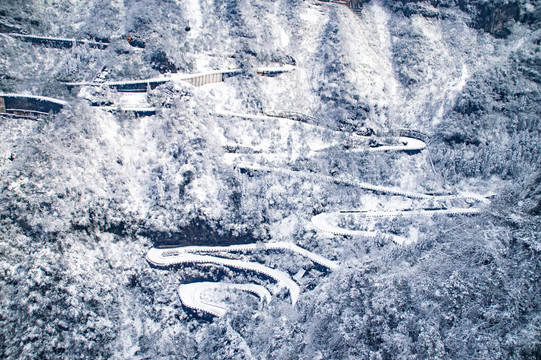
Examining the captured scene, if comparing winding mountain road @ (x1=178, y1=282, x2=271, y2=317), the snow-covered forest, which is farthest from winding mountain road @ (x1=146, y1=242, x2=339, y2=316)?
the snow-covered forest

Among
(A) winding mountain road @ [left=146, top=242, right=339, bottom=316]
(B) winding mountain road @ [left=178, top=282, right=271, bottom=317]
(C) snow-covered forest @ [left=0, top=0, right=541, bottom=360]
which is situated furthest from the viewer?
(A) winding mountain road @ [left=146, top=242, right=339, bottom=316]

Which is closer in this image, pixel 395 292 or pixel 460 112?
pixel 395 292

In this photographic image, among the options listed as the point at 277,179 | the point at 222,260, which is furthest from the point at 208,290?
the point at 277,179

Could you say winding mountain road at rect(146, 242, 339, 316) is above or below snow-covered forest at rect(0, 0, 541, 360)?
below

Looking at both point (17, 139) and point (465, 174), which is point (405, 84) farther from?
point (17, 139)

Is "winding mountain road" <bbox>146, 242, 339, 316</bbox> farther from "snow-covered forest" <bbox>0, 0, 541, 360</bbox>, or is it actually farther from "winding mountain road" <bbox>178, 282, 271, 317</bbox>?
"snow-covered forest" <bbox>0, 0, 541, 360</bbox>

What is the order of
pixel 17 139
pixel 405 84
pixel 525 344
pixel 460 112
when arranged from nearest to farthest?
pixel 525 344 < pixel 17 139 < pixel 460 112 < pixel 405 84

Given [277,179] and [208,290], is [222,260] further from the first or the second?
[277,179]

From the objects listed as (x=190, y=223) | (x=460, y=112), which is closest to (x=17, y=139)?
(x=190, y=223)
